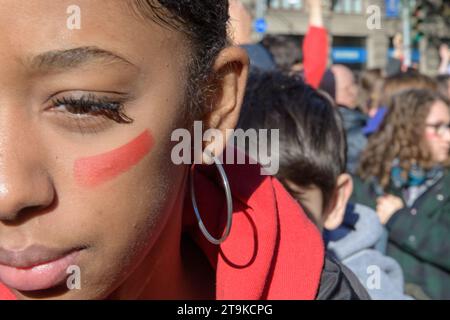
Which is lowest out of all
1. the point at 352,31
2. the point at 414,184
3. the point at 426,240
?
the point at 426,240

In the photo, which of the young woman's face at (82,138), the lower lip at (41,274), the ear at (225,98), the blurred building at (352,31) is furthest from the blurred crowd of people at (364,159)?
the blurred building at (352,31)

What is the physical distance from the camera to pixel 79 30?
98cm

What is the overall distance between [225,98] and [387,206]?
276 centimetres

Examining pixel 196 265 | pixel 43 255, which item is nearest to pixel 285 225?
pixel 196 265

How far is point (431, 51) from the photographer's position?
22688 mm

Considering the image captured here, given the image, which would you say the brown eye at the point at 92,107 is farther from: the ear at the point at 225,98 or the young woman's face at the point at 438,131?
the young woman's face at the point at 438,131

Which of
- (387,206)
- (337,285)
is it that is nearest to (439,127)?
(387,206)

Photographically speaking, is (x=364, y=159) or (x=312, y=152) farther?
(x=364, y=159)

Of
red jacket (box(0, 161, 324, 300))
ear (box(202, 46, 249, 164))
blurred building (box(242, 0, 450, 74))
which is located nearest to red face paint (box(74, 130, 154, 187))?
ear (box(202, 46, 249, 164))

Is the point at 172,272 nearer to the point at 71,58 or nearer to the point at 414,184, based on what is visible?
the point at 71,58

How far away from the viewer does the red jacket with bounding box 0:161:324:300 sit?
53.1 inches

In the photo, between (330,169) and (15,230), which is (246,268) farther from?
(330,169)

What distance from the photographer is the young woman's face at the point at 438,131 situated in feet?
13.9

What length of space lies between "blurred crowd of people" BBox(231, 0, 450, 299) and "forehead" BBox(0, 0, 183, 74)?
1082 mm
